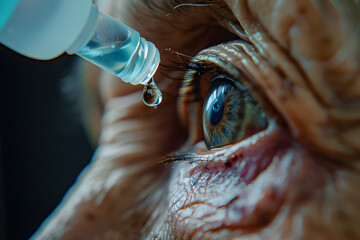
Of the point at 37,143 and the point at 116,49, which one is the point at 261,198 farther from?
the point at 37,143

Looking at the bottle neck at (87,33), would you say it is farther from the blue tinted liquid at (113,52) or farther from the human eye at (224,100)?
the human eye at (224,100)

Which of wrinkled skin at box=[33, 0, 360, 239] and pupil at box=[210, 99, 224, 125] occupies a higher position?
wrinkled skin at box=[33, 0, 360, 239]

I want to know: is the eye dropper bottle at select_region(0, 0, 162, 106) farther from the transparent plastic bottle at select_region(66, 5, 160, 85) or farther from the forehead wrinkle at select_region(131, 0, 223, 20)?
the forehead wrinkle at select_region(131, 0, 223, 20)

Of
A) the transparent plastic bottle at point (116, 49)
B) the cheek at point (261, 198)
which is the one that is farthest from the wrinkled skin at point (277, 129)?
the transparent plastic bottle at point (116, 49)

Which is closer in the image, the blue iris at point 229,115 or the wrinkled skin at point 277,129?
the wrinkled skin at point 277,129

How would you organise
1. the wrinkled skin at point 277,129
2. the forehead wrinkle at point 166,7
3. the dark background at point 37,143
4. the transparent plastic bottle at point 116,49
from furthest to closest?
the dark background at point 37,143
the forehead wrinkle at point 166,7
the transparent plastic bottle at point 116,49
the wrinkled skin at point 277,129

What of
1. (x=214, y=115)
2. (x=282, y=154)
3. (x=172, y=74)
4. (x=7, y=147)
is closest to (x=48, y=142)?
(x=7, y=147)

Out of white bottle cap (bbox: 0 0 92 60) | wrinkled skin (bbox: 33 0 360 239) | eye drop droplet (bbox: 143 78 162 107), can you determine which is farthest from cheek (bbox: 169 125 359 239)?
white bottle cap (bbox: 0 0 92 60)
